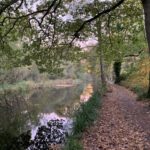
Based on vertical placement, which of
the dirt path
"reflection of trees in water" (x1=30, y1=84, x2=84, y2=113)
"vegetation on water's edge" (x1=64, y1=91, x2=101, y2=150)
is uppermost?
"vegetation on water's edge" (x1=64, y1=91, x2=101, y2=150)

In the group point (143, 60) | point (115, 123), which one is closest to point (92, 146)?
point (115, 123)

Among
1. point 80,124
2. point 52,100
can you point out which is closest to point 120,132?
point 80,124

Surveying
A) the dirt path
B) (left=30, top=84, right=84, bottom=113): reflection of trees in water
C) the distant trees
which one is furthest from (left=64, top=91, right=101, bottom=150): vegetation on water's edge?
(left=30, top=84, right=84, bottom=113): reflection of trees in water

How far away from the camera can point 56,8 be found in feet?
47.2

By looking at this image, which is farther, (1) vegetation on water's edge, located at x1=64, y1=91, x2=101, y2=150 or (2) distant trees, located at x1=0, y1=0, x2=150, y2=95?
(2) distant trees, located at x1=0, y1=0, x2=150, y2=95

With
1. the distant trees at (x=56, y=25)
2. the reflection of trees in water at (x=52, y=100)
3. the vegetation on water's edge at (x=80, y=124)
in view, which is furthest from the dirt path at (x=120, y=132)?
the reflection of trees in water at (x=52, y=100)

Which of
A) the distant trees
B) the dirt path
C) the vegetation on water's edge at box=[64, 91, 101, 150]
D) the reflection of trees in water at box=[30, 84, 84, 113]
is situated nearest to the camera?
the vegetation on water's edge at box=[64, 91, 101, 150]

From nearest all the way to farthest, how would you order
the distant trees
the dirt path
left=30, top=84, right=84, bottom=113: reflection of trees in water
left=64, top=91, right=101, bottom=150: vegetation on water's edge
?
1. left=64, top=91, right=101, bottom=150: vegetation on water's edge
2. the dirt path
3. the distant trees
4. left=30, top=84, right=84, bottom=113: reflection of trees in water

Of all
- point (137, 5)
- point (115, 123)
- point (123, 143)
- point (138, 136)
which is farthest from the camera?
point (137, 5)

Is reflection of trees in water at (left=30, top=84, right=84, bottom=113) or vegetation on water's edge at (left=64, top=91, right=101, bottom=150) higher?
vegetation on water's edge at (left=64, top=91, right=101, bottom=150)

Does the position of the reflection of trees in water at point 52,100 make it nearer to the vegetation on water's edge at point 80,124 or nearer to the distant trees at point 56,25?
the distant trees at point 56,25

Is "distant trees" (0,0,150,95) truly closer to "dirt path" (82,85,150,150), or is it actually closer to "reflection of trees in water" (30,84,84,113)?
"dirt path" (82,85,150,150)

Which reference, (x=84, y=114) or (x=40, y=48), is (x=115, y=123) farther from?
(x=40, y=48)

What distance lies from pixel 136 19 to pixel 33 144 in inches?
295
